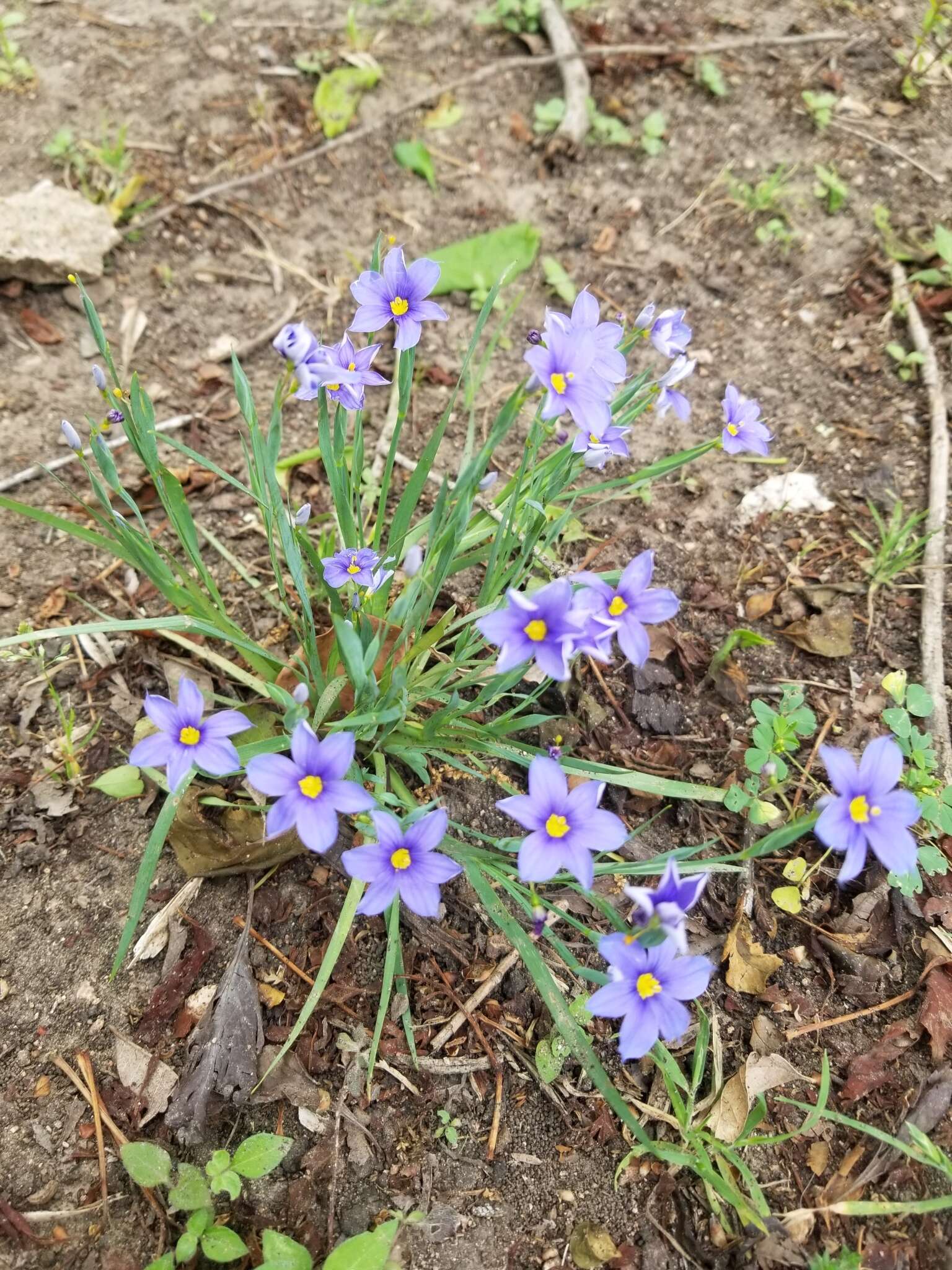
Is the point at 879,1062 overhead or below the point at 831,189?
below

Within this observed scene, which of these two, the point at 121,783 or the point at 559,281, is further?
the point at 559,281

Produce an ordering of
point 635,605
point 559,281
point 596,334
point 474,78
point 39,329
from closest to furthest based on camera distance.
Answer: point 635,605 < point 596,334 < point 39,329 < point 559,281 < point 474,78

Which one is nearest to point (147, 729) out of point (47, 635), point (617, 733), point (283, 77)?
point (47, 635)

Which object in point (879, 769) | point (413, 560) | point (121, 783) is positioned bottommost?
point (121, 783)

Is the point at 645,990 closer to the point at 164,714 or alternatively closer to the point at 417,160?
the point at 164,714

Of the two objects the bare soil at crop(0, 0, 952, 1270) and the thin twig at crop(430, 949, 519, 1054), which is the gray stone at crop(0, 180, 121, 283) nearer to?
the bare soil at crop(0, 0, 952, 1270)

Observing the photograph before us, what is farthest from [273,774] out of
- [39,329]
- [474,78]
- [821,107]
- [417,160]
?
[821,107]
